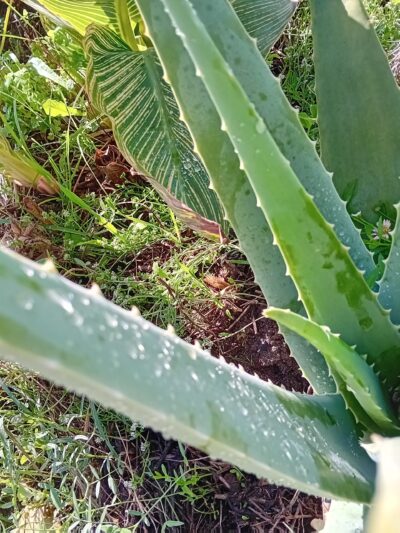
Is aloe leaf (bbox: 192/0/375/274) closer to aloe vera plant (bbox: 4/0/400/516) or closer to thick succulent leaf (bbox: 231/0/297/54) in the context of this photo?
aloe vera plant (bbox: 4/0/400/516)

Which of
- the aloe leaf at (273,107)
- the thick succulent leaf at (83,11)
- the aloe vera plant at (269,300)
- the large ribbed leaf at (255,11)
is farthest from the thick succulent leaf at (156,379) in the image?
the thick succulent leaf at (83,11)

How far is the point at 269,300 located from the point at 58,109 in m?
0.83

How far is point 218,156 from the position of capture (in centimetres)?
72

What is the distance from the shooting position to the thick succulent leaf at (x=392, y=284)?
2.34 ft

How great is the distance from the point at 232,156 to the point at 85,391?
17.7 inches

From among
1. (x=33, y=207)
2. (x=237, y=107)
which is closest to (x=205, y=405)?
(x=237, y=107)

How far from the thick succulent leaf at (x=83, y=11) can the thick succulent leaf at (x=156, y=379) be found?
811mm

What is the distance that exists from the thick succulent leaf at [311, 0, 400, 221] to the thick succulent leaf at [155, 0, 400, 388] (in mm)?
241

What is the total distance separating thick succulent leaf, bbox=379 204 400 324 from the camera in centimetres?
71

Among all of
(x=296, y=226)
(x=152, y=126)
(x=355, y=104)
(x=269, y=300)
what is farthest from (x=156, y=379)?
(x=152, y=126)

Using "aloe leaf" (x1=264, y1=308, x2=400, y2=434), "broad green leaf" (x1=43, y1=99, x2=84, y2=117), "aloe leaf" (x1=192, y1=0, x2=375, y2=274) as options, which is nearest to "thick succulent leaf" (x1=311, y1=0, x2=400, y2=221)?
"aloe leaf" (x1=192, y1=0, x2=375, y2=274)

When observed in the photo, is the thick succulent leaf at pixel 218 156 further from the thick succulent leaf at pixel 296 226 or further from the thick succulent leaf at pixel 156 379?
the thick succulent leaf at pixel 156 379

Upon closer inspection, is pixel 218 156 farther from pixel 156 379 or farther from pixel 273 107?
pixel 156 379

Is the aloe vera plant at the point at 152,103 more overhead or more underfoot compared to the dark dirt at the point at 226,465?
more overhead
